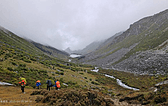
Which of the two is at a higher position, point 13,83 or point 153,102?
point 13,83

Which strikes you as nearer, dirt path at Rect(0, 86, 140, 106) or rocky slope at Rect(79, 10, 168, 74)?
dirt path at Rect(0, 86, 140, 106)

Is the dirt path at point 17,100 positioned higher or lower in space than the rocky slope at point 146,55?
lower

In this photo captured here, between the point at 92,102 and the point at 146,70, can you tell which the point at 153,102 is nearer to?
the point at 92,102

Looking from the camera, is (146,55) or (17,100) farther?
(146,55)

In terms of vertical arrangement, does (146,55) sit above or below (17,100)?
above

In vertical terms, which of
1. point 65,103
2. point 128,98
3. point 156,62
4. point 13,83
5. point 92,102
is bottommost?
point 128,98

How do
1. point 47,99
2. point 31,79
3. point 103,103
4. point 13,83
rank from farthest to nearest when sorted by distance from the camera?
point 31,79, point 13,83, point 103,103, point 47,99

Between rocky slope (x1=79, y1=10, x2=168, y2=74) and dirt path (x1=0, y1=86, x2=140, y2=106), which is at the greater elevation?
rocky slope (x1=79, y1=10, x2=168, y2=74)

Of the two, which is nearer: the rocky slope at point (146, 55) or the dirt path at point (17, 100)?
the dirt path at point (17, 100)

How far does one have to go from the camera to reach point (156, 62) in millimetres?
53875

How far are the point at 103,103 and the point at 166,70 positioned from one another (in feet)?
169

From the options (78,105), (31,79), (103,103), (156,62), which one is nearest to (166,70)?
(156,62)

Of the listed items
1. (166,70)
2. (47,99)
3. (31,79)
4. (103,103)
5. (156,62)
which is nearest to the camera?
(47,99)

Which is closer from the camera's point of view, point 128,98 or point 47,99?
point 47,99
